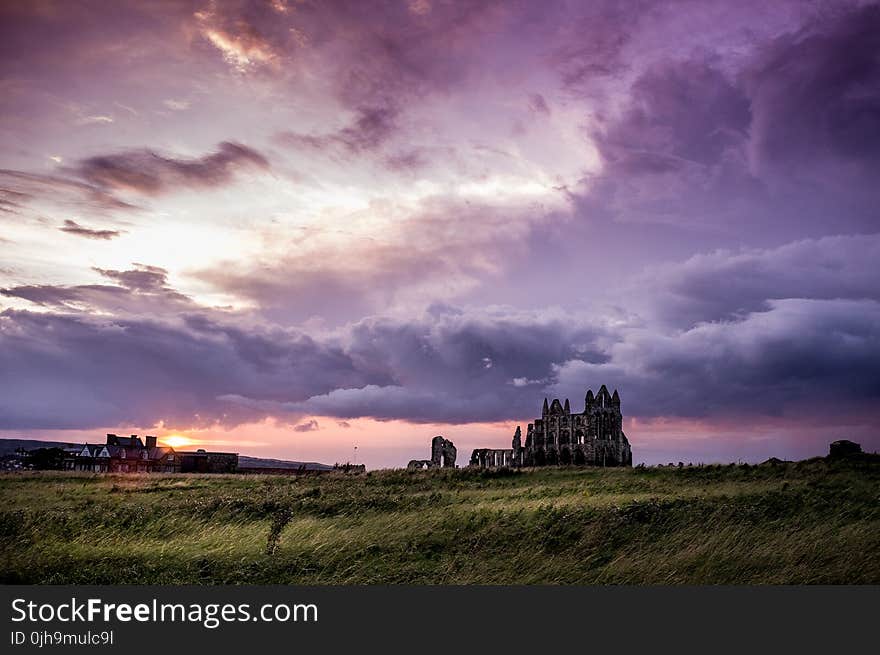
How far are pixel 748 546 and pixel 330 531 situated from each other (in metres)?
12.1

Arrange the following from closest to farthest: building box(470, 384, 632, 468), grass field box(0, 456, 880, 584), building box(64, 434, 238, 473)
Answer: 1. grass field box(0, 456, 880, 584)
2. building box(470, 384, 632, 468)
3. building box(64, 434, 238, 473)

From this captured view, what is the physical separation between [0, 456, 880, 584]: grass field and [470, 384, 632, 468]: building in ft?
134

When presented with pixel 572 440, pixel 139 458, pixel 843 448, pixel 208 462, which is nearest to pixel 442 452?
pixel 572 440

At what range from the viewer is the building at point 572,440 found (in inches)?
2820

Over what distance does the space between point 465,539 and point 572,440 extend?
5500 cm

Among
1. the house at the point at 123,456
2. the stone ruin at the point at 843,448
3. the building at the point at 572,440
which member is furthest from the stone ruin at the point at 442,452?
the house at the point at 123,456

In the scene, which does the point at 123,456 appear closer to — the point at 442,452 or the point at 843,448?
the point at 442,452

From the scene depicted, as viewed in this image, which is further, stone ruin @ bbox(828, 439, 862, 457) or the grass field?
stone ruin @ bbox(828, 439, 862, 457)

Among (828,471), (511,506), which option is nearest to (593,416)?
(828,471)

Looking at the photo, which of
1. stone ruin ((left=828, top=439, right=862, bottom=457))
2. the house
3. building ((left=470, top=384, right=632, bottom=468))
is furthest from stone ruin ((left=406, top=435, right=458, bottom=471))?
the house

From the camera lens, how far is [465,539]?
21.0 meters

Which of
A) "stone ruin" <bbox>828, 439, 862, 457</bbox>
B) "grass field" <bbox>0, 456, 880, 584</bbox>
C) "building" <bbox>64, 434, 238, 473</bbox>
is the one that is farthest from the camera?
"building" <bbox>64, 434, 238, 473</bbox>

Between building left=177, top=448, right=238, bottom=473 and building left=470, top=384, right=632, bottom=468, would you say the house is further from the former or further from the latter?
building left=470, top=384, right=632, bottom=468

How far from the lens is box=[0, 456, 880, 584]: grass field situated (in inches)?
675
